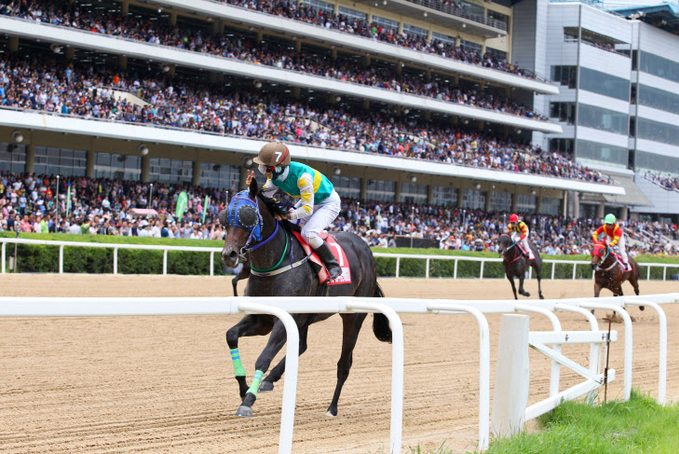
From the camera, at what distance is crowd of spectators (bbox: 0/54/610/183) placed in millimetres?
19844

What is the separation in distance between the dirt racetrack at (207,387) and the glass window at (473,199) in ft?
82.6

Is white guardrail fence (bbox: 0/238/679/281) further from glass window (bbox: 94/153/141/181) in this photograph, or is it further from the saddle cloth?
glass window (bbox: 94/153/141/181)

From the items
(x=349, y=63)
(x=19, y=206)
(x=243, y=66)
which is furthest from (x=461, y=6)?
(x=19, y=206)

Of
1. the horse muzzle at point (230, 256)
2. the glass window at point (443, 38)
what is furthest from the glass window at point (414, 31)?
the horse muzzle at point (230, 256)

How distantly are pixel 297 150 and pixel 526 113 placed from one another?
52.6 ft

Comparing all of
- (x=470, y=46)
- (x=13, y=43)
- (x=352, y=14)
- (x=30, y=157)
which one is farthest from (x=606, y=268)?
(x=470, y=46)

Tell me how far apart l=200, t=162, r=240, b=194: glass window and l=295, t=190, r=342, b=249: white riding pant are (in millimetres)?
19866

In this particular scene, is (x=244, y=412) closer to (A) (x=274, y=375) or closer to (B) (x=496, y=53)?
(A) (x=274, y=375)

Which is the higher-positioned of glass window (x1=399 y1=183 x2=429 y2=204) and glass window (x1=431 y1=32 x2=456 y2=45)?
glass window (x1=431 y1=32 x2=456 y2=45)

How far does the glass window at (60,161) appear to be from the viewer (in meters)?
21.2

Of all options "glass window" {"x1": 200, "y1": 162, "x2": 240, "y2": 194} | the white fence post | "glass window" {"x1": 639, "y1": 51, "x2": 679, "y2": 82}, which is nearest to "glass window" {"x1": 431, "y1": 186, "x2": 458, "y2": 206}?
"glass window" {"x1": 200, "y1": 162, "x2": 240, "y2": 194}

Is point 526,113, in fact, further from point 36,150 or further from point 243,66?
point 36,150

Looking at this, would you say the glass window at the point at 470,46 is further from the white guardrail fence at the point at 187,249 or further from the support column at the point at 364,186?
the white guardrail fence at the point at 187,249

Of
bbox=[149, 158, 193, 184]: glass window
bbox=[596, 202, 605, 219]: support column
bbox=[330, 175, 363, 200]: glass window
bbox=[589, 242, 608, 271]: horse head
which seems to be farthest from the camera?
bbox=[596, 202, 605, 219]: support column
